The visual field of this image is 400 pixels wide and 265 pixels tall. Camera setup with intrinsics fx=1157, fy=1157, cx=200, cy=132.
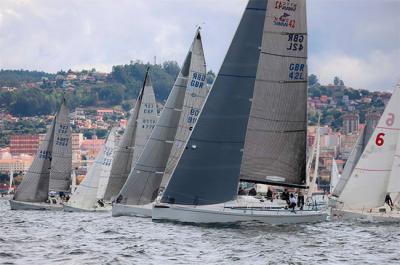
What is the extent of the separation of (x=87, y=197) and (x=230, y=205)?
18260 millimetres

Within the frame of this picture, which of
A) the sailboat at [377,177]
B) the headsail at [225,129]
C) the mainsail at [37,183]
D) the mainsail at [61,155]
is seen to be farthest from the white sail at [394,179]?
the mainsail at [61,155]

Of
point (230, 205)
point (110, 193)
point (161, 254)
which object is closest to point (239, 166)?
point (230, 205)

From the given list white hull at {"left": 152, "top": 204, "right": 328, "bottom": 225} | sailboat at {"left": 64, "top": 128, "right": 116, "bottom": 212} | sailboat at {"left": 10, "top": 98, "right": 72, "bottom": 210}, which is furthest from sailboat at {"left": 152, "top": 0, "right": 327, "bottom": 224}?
sailboat at {"left": 10, "top": 98, "right": 72, "bottom": 210}

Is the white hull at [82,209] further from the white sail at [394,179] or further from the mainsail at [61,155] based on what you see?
the white sail at [394,179]

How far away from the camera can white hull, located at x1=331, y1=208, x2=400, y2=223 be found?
38344mm

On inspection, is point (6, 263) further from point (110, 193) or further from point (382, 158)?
point (110, 193)

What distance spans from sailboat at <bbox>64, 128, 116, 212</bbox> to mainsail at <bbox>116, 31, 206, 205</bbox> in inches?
352

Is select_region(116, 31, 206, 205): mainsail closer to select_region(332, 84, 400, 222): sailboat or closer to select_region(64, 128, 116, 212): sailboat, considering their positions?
select_region(332, 84, 400, 222): sailboat

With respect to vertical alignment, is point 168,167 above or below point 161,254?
above

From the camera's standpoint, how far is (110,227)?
34.3m

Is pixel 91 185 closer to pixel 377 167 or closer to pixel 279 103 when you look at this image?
pixel 377 167

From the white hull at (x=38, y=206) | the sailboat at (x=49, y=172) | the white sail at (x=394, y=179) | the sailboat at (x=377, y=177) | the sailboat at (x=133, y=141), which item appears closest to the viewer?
the sailboat at (x=377, y=177)

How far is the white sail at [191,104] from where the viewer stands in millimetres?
40250

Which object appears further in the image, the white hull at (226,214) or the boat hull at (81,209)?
the boat hull at (81,209)
